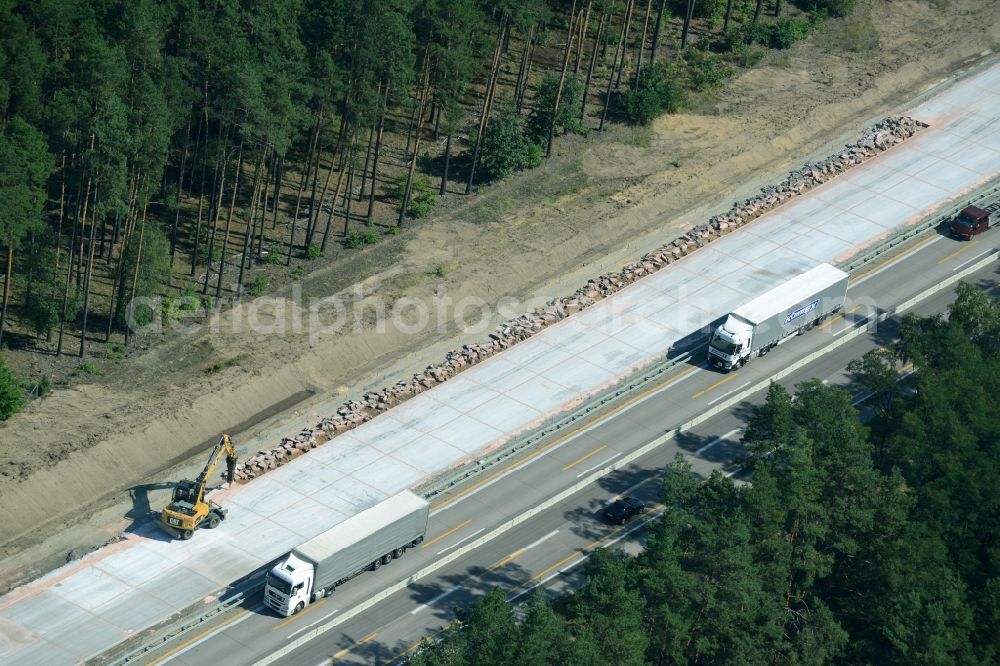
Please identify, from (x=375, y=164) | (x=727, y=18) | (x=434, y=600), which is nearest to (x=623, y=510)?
(x=434, y=600)

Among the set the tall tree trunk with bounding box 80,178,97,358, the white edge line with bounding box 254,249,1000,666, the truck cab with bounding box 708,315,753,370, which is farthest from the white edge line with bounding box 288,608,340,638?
the truck cab with bounding box 708,315,753,370

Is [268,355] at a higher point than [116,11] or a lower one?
lower

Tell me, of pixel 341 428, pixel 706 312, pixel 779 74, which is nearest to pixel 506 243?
pixel 706 312

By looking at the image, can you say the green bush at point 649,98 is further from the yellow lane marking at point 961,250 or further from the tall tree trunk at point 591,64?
the yellow lane marking at point 961,250

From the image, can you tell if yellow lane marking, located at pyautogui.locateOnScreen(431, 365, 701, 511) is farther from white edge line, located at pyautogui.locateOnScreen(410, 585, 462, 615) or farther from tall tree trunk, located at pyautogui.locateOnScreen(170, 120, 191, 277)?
tall tree trunk, located at pyautogui.locateOnScreen(170, 120, 191, 277)

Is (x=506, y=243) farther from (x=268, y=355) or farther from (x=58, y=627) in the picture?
(x=58, y=627)

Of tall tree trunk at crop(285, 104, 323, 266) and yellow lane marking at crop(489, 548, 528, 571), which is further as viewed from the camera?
tall tree trunk at crop(285, 104, 323, 266)

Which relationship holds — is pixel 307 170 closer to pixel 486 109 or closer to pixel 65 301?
pixel 486 109

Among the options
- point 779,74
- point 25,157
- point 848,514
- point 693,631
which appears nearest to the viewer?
point 693,631
